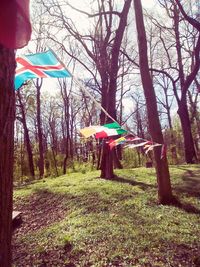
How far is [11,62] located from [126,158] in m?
17.1

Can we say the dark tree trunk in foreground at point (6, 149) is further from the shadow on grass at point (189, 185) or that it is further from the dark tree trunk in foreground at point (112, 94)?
the dark tree trunk in foreground at point (112, 94)

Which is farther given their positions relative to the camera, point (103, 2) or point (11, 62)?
point (103, 2)

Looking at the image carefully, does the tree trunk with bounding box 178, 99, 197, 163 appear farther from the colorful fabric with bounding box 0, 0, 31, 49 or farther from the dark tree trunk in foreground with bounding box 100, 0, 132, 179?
the colorful fabric with bounding box 0, 0, 31, 49

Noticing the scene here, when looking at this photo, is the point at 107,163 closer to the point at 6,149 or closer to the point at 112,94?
the point at 112,94

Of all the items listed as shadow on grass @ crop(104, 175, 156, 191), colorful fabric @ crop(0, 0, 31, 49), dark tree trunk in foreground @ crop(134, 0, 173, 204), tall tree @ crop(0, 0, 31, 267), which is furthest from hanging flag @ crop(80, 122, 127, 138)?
colorful fabric @ crop(0, 0, 31, 49)

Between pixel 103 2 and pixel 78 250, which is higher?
pixel 103 2

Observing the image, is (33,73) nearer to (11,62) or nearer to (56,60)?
(56,60)

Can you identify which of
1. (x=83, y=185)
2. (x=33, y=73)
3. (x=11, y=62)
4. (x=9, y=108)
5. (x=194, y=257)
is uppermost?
(x=33, y=73)

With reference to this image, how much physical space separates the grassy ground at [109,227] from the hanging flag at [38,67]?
2949 mm

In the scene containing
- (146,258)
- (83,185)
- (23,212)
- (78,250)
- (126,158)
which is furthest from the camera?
(126,158)

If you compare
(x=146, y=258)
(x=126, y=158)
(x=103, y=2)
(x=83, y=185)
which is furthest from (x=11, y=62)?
(x=126, y=158)

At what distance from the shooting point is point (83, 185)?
9109mm

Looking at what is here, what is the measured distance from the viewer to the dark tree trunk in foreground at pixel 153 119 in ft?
22.6

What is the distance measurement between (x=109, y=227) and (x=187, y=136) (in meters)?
10.8
